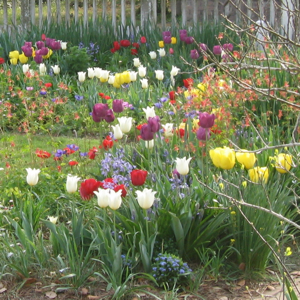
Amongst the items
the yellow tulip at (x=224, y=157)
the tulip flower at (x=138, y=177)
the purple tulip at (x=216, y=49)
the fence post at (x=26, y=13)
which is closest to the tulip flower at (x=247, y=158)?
the yellow tulip at (x=224, y=157)

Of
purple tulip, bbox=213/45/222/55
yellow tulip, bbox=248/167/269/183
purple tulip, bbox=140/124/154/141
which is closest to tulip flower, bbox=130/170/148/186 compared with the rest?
purple tulip, bbox=140/124/154/141

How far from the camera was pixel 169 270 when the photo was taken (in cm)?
297

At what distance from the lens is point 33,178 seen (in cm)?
330

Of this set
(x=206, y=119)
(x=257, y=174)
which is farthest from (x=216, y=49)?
(x=257, y=174)

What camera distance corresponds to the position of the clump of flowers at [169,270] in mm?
2959

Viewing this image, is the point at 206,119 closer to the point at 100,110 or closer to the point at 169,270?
the point at 100,110

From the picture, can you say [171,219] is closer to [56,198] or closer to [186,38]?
[56,198]

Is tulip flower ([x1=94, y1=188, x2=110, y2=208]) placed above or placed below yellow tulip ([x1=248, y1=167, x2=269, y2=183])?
above

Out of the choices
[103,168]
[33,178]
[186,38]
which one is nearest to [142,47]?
[186,38]

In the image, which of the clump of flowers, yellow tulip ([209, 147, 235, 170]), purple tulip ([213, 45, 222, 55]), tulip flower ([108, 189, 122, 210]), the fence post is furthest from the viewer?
the fence post

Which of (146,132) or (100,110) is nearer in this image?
(146,132)

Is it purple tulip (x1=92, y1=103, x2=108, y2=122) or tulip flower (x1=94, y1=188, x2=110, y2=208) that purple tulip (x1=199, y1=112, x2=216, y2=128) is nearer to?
purple tulip (x1=92, y1=103, x2=108, y2=122)

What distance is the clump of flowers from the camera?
2959mm

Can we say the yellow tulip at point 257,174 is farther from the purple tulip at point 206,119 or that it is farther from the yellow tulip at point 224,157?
the purple tulip at point 206,119
